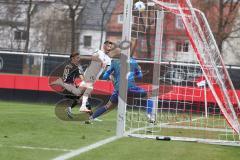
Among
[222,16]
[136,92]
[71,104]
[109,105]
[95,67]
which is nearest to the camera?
[109,105]

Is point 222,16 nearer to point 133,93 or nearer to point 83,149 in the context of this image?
point 133,93

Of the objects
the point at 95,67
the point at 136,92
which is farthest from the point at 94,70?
the point at 136,92

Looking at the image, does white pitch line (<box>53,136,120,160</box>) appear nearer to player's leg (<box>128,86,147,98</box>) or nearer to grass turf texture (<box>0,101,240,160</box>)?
grass turf texture (<box>0,101,240,160</box>)

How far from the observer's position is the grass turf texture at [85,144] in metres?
8.70

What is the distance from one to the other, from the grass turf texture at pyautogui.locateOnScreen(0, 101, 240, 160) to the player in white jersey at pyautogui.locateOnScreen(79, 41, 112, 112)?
7.54 ft

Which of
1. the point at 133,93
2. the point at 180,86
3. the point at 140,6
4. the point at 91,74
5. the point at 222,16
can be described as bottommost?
the point at 133,93

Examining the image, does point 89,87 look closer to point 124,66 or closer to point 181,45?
point 181,45

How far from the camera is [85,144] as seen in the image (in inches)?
389

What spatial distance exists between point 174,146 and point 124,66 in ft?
7.53

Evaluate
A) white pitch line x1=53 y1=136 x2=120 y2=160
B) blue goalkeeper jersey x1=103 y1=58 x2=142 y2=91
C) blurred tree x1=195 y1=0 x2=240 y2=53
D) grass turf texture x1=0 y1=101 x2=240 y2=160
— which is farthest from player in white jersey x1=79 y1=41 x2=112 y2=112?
blurred tree x1=195 y1=0 x2=240 y2=53

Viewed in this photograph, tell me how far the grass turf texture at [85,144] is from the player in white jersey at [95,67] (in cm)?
230

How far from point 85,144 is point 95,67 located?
334 inches

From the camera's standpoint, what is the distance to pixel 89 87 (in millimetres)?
17531

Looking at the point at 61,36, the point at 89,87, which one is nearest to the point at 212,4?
the point at 61,36
